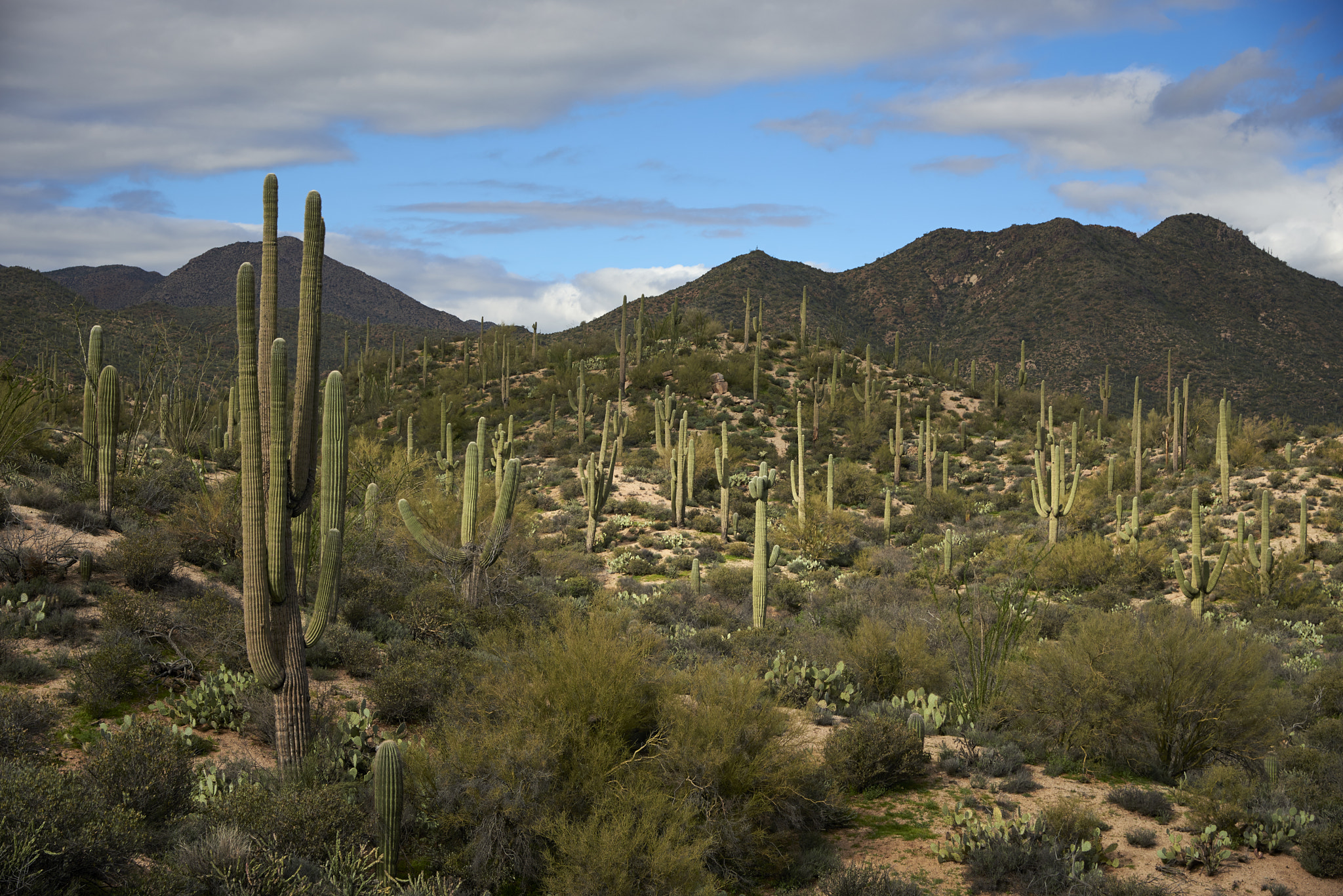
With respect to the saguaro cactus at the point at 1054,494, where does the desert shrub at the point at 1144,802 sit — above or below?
below

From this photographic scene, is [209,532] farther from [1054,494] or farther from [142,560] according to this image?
[1054,494]

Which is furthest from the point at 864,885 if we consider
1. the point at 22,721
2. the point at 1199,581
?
the point at 1199,581

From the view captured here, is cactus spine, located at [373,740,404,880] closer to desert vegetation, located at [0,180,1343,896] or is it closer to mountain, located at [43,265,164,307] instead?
desert vegetation, located at [0,180,1343,896]

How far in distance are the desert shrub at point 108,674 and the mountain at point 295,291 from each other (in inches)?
2907

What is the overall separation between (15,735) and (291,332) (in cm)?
5658

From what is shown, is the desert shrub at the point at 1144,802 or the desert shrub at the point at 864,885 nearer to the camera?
the desert shrub at the point at 864,885

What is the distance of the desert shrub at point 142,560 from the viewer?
442 inches

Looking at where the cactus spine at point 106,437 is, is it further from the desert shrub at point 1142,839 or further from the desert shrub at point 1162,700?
the desert shrub at point 1142,839

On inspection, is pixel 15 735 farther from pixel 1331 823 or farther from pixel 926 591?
pixel 926 591

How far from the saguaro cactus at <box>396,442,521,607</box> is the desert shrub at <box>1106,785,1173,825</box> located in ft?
28.2

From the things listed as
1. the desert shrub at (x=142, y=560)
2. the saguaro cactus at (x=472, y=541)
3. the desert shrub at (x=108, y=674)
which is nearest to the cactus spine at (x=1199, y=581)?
the saguaro cactus at (x=472, y=541)

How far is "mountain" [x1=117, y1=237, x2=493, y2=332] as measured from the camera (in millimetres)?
85894

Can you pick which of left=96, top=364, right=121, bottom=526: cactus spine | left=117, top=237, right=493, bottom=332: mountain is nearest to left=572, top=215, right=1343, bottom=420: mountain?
left=117, top=237, right=493, bottom=332: mountain

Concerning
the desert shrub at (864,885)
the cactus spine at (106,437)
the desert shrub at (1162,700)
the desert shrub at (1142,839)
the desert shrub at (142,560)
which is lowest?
the desert shrub at (1142,839)
